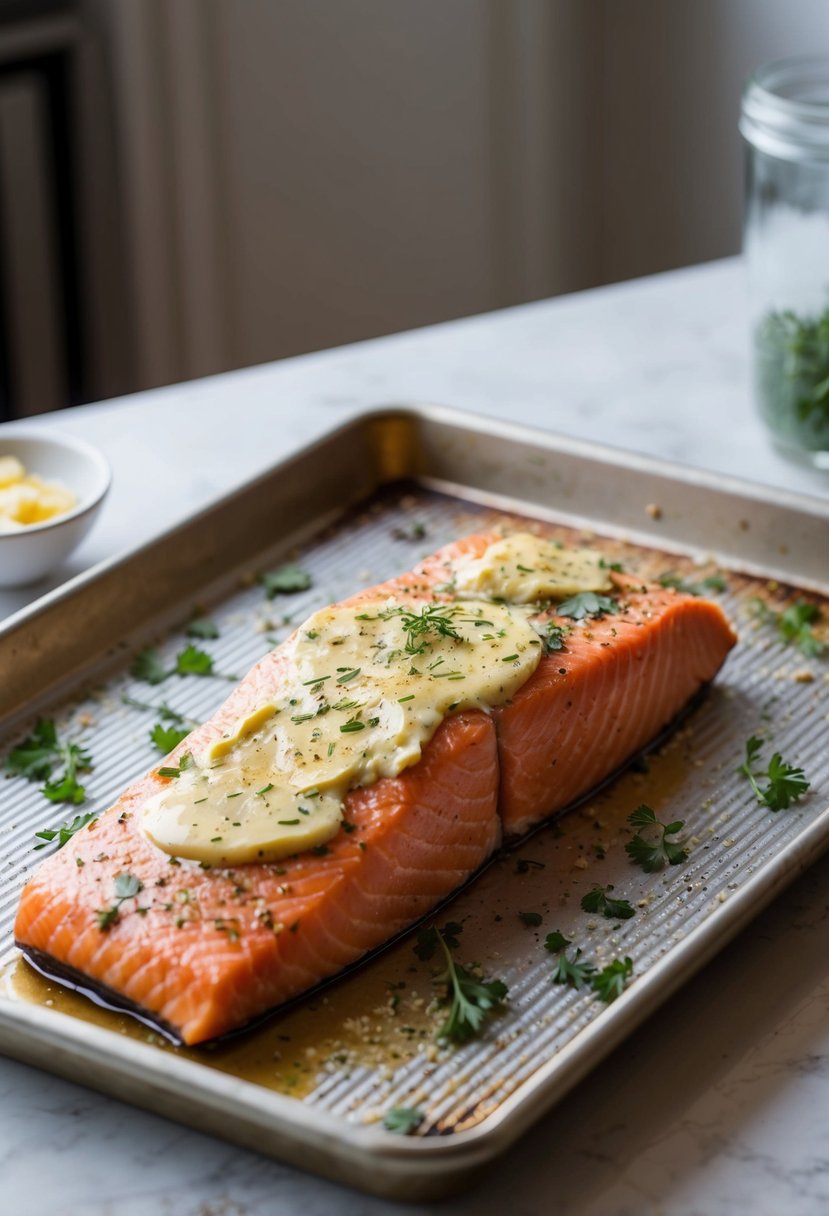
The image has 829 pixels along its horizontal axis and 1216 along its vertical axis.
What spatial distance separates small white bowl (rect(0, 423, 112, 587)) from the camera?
2574 mm

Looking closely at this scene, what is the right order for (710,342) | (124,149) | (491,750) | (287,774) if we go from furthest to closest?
1. (124,149)
2. (710,342)
3. (491,750)
4. (287,774)

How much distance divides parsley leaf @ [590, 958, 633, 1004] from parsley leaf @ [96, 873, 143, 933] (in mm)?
548

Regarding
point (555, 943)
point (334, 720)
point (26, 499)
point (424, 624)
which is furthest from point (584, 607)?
point (26, 499)

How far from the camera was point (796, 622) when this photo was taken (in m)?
2.54

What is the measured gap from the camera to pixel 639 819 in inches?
83.4

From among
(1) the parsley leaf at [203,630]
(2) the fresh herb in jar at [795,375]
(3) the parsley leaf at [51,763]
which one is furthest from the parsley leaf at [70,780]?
(2) the fresh herb in jar at [795,375]

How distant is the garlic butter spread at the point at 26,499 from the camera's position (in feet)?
8.57

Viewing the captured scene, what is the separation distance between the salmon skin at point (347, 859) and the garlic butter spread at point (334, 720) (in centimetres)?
3

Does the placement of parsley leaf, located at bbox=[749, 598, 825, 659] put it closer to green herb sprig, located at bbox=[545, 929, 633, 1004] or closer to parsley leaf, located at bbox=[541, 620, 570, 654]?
parsley leaf, located at bbox=[541, 620, 570, 654]

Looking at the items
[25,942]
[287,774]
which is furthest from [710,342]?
[25,942]

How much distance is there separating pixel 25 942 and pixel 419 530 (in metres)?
1.21

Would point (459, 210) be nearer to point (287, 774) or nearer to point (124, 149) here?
point (124, 149)

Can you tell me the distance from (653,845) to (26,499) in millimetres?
1211

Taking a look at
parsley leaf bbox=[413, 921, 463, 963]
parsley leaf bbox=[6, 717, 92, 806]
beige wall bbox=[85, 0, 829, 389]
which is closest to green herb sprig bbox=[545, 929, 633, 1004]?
parsley leaf bbox=[413, 921, 463, 963]
